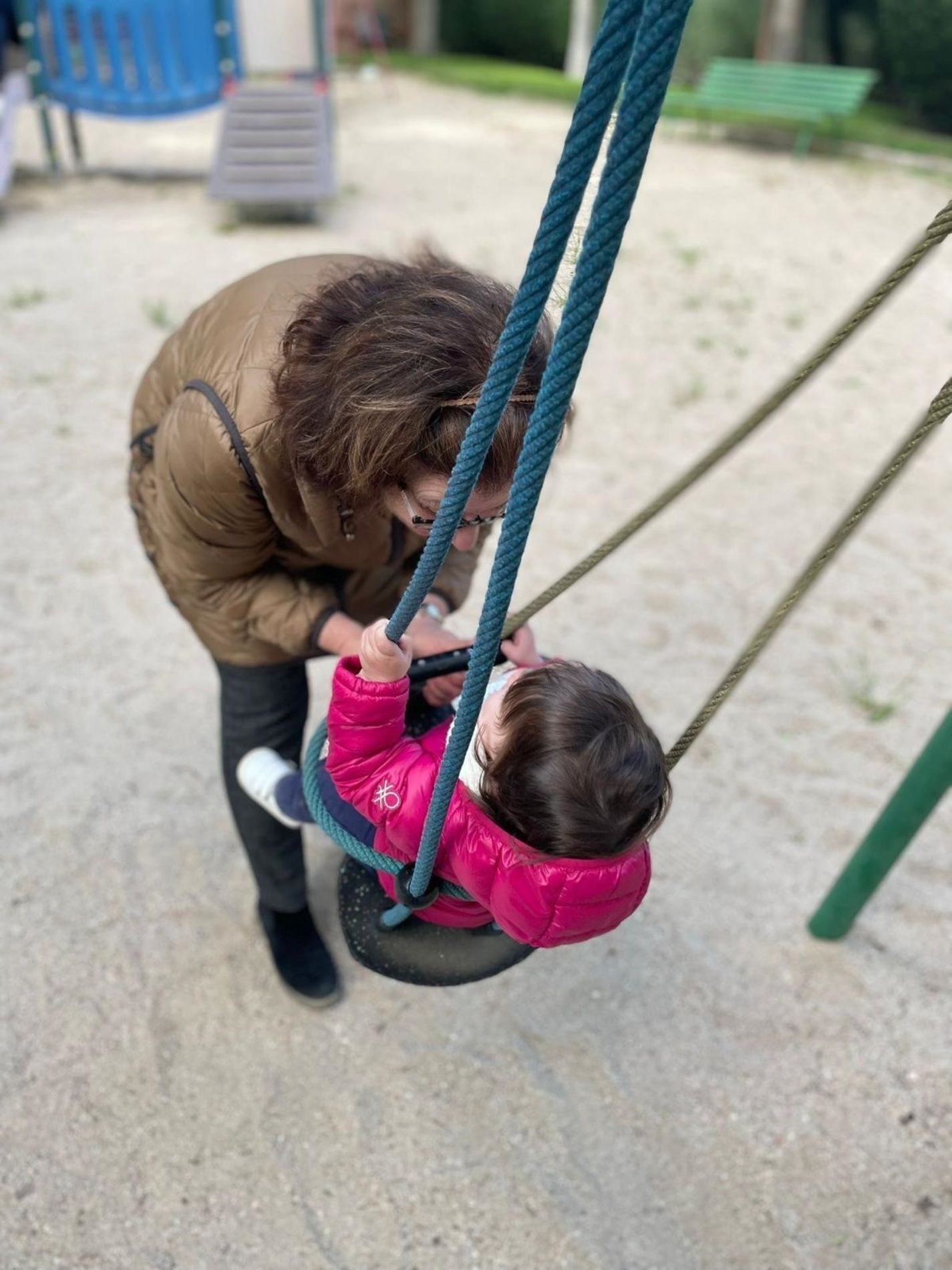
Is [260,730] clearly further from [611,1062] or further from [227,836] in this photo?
[611,1062]

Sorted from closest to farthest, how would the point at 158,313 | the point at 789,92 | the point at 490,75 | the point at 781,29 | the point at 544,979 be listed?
the point at 544,979 → the point at 158,313 → the point at 789,92 → the point at 781,29 → the point at 490,75

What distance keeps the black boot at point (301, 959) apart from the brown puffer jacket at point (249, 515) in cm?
63

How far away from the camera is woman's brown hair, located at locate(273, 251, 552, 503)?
1107 millimetres

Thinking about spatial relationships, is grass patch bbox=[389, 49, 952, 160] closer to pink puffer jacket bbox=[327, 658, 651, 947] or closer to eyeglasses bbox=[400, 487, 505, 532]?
eyeglasses bbox=[400, 487, 505, 532]

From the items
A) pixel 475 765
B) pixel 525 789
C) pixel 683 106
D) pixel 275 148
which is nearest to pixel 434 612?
pixel 475 765

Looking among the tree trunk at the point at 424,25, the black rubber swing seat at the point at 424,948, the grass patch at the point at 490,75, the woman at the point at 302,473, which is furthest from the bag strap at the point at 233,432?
the tree trunk at the point at 424,25

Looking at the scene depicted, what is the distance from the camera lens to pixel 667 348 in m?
5.21

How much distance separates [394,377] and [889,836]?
4.75ft

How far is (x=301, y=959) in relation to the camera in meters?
2.01

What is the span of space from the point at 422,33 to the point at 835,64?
609cm

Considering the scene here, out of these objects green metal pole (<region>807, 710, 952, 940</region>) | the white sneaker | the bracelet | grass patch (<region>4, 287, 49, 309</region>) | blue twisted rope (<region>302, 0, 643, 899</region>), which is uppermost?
blue twisted rope (<region>302, 0, 643, 899</region>)

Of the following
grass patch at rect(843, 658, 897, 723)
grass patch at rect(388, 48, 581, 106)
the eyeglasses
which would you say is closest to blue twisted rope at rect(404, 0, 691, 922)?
the eyeglasses

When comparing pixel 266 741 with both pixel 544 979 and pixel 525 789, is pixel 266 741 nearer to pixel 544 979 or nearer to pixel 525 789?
pixel 525 789

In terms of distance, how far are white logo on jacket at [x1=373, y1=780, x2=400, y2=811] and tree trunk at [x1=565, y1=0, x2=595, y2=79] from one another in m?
13.2
